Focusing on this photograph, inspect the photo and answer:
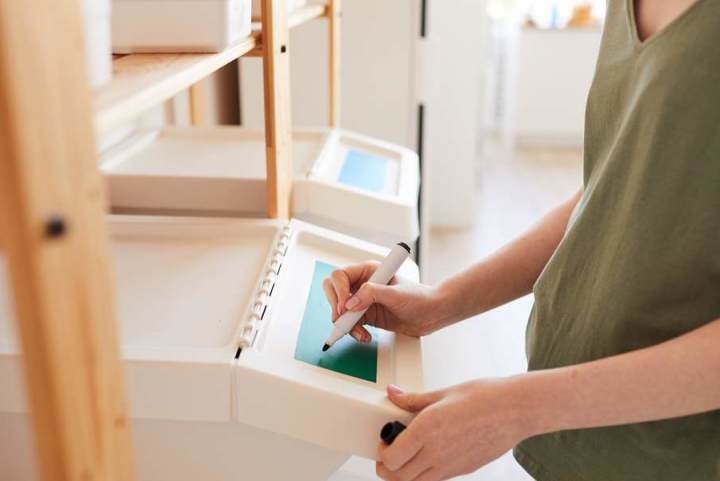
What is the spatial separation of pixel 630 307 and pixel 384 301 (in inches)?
10.1

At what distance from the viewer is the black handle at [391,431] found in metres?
0.62

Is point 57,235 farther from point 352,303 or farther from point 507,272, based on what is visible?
point 507,272

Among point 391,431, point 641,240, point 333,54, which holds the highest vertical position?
point 333,54

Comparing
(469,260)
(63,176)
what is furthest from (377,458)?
(469,260)

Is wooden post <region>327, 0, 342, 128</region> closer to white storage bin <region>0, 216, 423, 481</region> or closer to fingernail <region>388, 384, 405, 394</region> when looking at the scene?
white storage bin <region>0, 216, 423, 481</region>

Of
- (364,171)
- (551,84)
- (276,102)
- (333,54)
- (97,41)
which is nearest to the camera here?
(97,41)

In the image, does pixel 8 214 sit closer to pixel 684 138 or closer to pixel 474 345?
pixel 684 138

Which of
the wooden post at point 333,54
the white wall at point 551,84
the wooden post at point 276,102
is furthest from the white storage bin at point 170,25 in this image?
the white wall at point 551,84

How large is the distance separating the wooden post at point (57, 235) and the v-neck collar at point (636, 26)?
45 cm

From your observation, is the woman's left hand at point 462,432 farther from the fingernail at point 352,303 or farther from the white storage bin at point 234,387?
the fingernail at point 352,303

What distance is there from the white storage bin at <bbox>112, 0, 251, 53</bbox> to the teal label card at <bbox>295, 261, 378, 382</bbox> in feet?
0.98

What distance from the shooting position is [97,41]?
0.46 metres

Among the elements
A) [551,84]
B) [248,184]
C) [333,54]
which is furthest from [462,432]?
[551,84]

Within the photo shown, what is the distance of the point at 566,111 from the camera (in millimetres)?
4770
